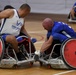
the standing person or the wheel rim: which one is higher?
the standing person

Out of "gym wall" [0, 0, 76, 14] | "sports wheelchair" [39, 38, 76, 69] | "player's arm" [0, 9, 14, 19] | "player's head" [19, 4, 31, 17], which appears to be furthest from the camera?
"gym wall" [0, 0, 76, 14]

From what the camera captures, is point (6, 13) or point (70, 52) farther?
point (6, 13)

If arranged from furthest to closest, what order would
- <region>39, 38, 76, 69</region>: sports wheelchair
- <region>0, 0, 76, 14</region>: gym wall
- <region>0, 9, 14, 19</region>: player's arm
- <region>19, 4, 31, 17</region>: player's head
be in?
<region>0, 0, 76, 14</region>: gym wall
<region>19, 4, 31, 17</region>: player's head
<region>0, 9, 14, 19</region>: player's arm
<region>39, 38, 76, 69</region>: sports wheelchair

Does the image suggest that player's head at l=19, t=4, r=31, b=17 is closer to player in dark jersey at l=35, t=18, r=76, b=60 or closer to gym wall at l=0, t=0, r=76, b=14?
player in dark jersey at l=35, t=18, r=76, b=60

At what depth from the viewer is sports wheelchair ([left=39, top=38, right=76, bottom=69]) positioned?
5883 mm

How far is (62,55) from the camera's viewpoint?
5863 mm

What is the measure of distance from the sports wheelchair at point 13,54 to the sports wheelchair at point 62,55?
29cm

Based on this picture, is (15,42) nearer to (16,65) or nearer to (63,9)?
(16,65)

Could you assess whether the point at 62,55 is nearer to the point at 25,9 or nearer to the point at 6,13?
the point at 25,9

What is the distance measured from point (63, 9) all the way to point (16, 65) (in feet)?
29.7

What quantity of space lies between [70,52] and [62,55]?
0.56 feet

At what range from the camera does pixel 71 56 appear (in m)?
5.92

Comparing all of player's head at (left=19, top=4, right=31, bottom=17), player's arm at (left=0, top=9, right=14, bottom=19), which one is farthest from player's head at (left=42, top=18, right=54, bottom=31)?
player's arm at (left=0, top=9, right=14, bottom=19)

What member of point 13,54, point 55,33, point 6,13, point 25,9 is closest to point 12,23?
point 6,13
